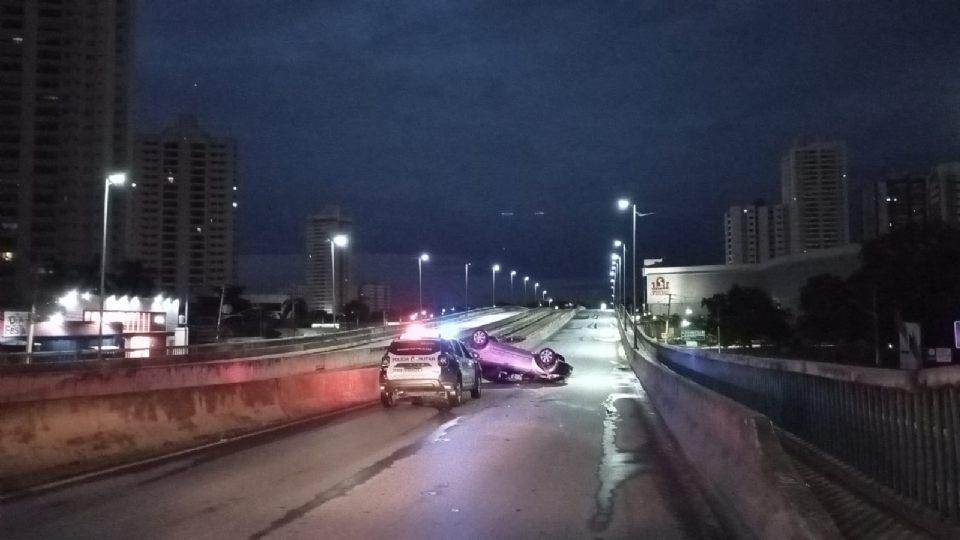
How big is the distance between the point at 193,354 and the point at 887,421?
144 feet

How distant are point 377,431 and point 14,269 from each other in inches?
4673

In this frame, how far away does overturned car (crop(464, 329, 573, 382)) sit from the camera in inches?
1439

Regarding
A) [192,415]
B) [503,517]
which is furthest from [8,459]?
[503,517]

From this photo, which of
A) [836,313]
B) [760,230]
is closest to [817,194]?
[760,230]

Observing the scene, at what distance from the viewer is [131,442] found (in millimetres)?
14242

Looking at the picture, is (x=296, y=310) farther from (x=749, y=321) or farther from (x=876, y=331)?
(x=876, y=331)

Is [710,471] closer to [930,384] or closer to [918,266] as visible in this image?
[930,384]

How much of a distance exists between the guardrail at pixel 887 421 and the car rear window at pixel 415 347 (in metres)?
10.2

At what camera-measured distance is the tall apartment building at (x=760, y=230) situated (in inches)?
7520

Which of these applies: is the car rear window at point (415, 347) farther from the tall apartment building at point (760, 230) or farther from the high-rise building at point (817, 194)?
the tall apartment building at point (760, 230)

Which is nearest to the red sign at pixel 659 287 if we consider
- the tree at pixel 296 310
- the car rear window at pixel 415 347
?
the tree at pixel 296 310

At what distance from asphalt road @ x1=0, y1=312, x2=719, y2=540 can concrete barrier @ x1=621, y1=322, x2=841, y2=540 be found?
34cm

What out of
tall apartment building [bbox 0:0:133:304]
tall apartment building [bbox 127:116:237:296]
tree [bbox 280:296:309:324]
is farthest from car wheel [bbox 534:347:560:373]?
tall apartment building [bbox 127:116:237:296]

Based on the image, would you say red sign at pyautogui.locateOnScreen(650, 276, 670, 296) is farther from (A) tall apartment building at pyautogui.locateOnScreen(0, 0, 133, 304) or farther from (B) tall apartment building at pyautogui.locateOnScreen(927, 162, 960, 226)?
(A) tall apartment building at pyautogui.locateOnScreen(0, 0, 133, 304)
